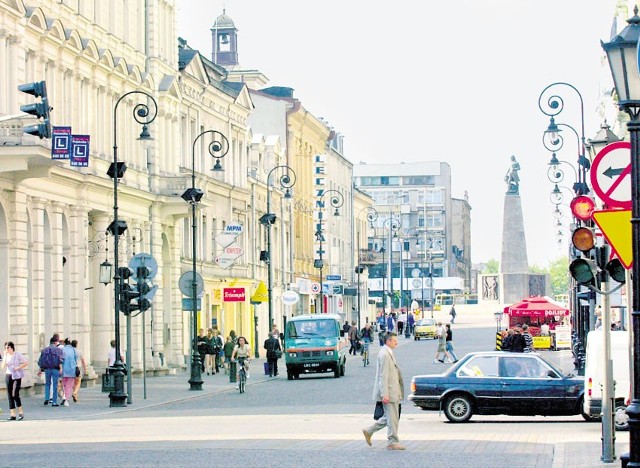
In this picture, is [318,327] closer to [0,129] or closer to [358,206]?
[0,129]

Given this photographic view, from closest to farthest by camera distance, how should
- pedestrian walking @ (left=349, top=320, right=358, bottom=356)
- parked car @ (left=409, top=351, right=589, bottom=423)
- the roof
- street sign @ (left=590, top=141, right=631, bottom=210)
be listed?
street sign @ (left=590, top=141, right=631, bottom=210)
parked car @ (left=409, top=351, right=589, bottom=423)
pedestrian walking @ (left=349, top=320, right=358, bottom=356)
the roof

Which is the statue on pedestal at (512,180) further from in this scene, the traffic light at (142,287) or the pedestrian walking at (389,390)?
the pedestrian walking at (389,390)

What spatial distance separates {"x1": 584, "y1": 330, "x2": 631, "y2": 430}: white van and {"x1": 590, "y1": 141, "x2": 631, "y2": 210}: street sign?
9.87m

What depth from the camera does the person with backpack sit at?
35.8 meters

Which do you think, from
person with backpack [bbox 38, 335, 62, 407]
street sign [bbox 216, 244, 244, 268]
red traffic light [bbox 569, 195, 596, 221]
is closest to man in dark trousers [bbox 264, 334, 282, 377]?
street sign [bbox 216, 244, 244, 268]

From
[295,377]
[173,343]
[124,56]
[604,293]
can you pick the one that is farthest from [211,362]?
[604,293]

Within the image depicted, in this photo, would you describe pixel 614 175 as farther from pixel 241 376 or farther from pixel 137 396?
pixel 241 376

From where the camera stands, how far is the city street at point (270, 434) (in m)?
20.4

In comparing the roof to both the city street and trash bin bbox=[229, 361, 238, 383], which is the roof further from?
the city street

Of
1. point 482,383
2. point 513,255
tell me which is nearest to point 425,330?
point 513,255

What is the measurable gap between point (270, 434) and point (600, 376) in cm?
547

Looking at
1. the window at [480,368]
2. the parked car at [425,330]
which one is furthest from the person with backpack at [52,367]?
the parked car at [425,330]

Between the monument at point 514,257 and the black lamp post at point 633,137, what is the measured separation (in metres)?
94.0

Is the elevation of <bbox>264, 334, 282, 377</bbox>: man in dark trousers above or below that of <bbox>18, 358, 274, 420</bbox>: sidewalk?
above
